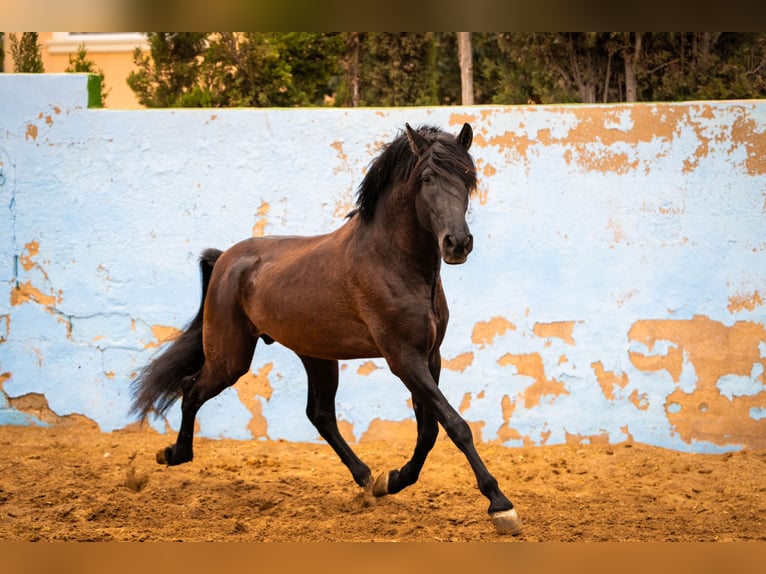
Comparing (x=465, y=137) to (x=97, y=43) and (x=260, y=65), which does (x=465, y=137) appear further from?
(x=97, y=43)

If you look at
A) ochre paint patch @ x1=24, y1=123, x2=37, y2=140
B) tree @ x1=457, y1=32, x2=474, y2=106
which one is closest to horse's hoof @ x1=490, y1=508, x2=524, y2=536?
ochre paint patch @ x1=24, y1=123, x2=37, y2=140

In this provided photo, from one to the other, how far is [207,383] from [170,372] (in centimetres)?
33

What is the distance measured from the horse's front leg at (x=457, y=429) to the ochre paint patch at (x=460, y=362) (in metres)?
2.32

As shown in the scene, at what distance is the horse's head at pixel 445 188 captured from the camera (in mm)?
4059

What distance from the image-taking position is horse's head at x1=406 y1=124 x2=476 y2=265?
406cm

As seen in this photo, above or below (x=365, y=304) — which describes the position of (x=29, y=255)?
above

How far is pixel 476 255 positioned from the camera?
700 cm

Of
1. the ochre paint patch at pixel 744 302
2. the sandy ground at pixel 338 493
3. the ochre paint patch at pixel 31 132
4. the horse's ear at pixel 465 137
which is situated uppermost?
the ochre paint patch at pixel 31 132

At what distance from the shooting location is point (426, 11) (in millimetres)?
1690

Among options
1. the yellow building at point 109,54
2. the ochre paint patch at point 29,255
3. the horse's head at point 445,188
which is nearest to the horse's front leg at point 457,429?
the horse's head at point 445,188

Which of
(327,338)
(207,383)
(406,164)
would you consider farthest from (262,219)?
(406,164)

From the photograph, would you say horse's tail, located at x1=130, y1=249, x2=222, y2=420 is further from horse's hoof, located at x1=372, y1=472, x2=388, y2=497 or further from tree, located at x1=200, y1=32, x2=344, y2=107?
tree, located at x1=200, y1=32, x2=344, y2=107

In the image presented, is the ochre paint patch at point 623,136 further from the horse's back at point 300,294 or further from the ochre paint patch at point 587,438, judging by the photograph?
the horse's back at point 300,294

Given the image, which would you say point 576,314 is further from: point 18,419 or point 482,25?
point 482,25
